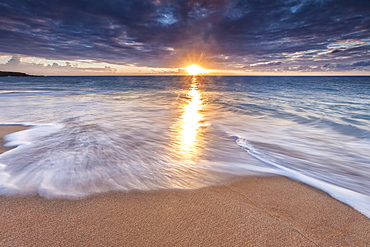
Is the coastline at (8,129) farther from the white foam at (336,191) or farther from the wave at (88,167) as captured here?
the white foam at (336,191)

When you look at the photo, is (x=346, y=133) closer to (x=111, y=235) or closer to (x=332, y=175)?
(x=332, y=175)

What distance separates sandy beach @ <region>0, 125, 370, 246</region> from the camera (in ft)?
6.55

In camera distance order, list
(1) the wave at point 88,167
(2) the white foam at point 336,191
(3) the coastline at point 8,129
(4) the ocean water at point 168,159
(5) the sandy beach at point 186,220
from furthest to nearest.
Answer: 1. (3) the coastline at point 8,129
2. (4) the ocean water at point 168,159
3. (1) the wave at point 88,167
4. (2) the white foam at point 336,191
5. (5) the sandy beach at point 186,220

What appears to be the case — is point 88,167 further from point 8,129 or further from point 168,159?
point 8,129

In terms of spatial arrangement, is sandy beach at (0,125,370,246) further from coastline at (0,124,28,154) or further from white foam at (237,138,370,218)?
coastline at (0,124,28,154)

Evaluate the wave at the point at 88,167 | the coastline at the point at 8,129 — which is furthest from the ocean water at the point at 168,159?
the coastline at the point at 8,129

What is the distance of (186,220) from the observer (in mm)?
2268

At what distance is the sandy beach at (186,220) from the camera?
200 cm

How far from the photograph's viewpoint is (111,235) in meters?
2.03

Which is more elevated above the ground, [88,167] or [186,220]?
[186,220]

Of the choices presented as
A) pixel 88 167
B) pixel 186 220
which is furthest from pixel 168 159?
pixel 186 220

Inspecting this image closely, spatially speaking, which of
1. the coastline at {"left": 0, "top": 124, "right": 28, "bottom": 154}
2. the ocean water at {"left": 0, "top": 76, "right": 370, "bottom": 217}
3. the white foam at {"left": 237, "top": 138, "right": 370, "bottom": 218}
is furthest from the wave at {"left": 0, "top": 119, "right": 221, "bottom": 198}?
the white foam at {"left": 237, "top": 138, "right": 370, "bottom": 218}

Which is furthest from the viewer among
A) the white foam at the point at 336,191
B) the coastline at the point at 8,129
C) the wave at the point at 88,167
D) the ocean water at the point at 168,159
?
the coastline at the point at 8,129

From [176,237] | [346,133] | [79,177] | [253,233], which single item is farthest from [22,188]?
[346,133]
